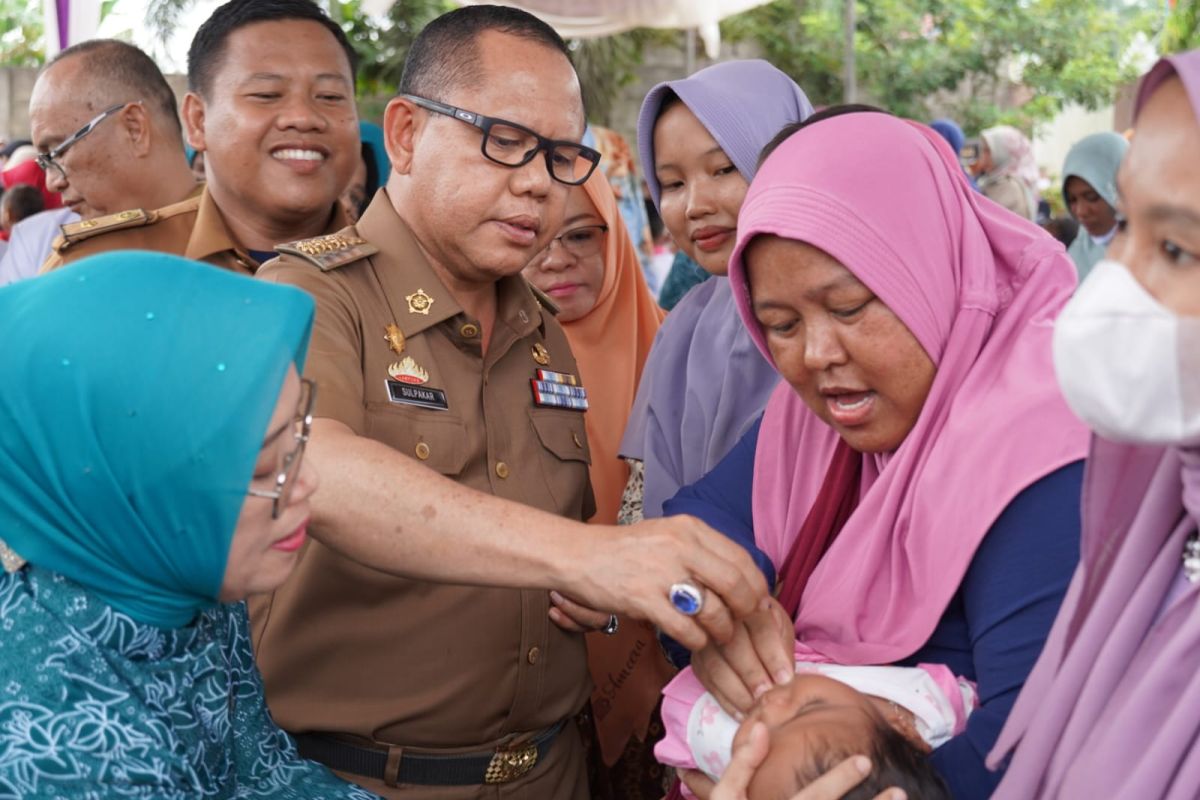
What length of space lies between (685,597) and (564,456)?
2.54 feet

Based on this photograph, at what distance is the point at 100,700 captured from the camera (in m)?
1.57

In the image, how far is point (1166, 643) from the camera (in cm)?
143

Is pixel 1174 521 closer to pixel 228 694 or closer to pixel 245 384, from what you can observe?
pixel 245 384

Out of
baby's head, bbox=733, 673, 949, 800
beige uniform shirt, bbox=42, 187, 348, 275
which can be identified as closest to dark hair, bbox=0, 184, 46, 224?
beige uniform shirt, bbox=42, 187, 348, 275

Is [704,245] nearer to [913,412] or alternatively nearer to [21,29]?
[913,412]

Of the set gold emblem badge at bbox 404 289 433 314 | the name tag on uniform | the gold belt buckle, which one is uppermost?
gold emblem badge at bbox 404 289 433 314

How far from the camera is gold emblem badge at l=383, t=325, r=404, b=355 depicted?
2.33 metres

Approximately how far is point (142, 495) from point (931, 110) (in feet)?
52.8

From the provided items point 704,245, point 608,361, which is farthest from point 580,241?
point 704,245

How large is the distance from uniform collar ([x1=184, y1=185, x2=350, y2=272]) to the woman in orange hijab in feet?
2.66

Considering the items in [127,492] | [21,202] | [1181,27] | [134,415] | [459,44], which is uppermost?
[459,44]

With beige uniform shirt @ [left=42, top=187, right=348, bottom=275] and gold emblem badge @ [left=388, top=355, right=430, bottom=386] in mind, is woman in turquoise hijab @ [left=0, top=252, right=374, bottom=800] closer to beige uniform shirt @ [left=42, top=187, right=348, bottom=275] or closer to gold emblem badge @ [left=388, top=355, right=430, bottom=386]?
gold emblem badge @ [left=388, top=355, right=430, bottom=386]

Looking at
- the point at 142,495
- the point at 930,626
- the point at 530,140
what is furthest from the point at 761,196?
the point at 142,495

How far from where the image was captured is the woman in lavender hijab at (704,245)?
9.53 feet
